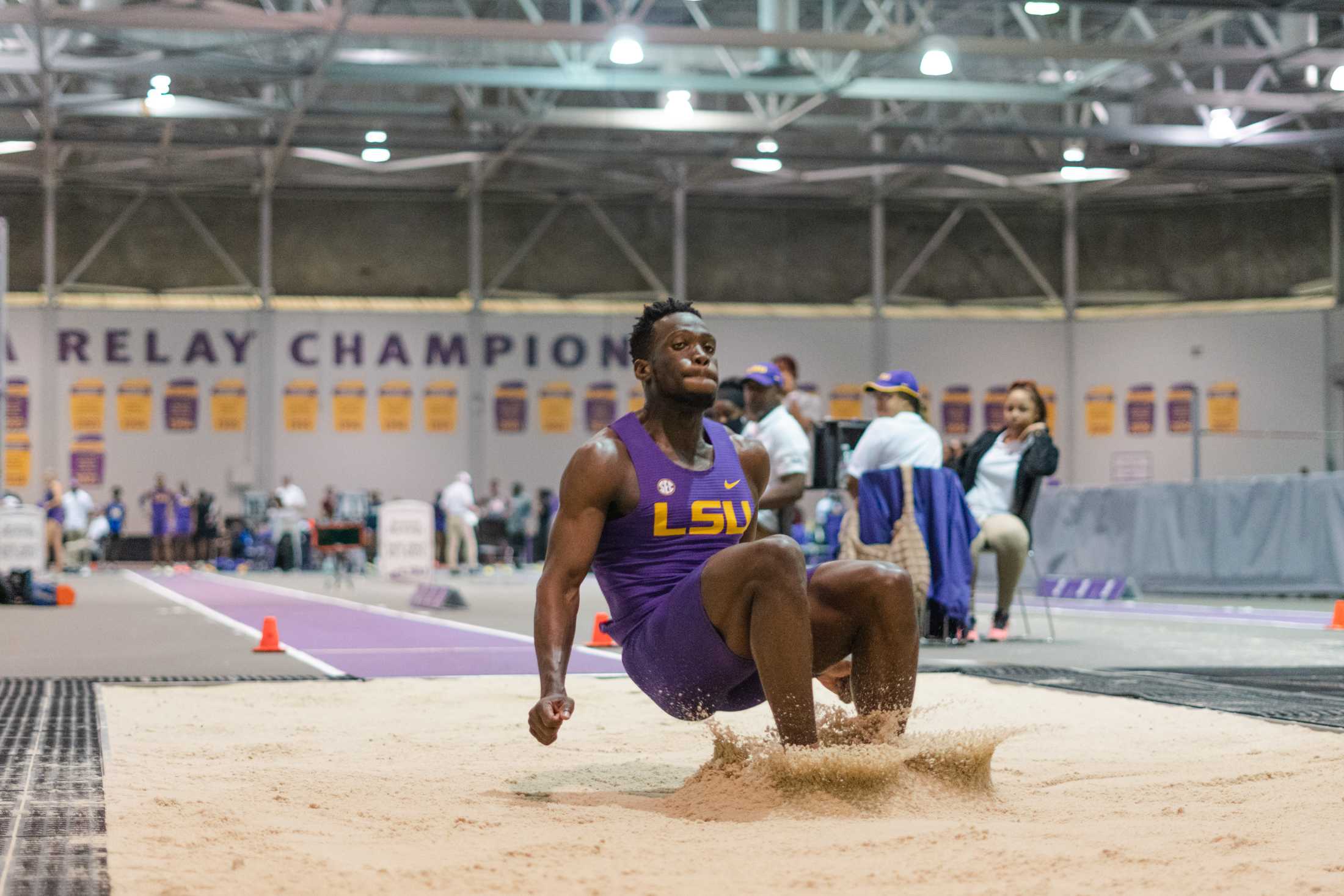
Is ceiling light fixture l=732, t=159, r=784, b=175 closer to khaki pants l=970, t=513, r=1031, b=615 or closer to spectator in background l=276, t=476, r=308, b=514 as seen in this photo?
spectator in background l=276, t=476, r=308, b=514

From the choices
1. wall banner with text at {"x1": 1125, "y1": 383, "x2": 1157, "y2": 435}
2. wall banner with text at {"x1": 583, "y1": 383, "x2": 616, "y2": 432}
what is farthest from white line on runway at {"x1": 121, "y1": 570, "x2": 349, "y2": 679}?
wall banner with text at {"x1": 1125, "y1": 383, "x2": 1157, "y2": 435}

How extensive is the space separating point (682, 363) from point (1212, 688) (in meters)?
3.79

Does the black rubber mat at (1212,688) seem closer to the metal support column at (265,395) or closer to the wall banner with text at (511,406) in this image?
the wall banner with text at (511,406)

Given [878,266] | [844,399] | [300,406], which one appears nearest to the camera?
[300,406]

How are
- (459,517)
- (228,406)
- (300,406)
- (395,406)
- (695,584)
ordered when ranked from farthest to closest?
(395,406)
(300,406)
(228,406)
(459,517)
(695,584)

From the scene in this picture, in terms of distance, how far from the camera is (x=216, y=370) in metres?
33.5

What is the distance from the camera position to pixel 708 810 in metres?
3.91

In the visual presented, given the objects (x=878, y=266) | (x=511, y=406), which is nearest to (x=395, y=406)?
(x=511, y=406)

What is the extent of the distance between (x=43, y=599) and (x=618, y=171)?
19825mm

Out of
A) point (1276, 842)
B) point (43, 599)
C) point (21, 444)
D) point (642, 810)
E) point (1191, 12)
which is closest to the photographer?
point (1276, 842)

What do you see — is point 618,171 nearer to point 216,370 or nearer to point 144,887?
point 216,370

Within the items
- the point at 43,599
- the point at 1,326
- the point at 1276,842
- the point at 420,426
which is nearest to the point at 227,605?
the point at 43,599

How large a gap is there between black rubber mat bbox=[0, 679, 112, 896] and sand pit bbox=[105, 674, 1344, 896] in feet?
0.23

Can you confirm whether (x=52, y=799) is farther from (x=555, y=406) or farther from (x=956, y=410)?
(x=956, y=410)
